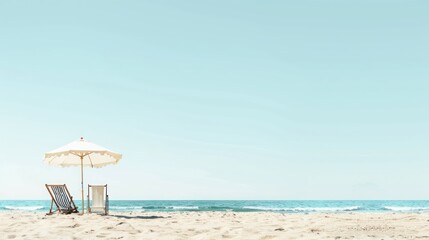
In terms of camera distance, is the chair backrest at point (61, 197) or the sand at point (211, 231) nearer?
the sand at point (211, 231)

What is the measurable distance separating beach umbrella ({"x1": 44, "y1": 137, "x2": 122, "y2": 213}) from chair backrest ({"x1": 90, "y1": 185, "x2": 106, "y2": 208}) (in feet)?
1.32

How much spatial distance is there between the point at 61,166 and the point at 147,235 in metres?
7.49

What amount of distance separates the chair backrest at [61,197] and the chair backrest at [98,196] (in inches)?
22.0

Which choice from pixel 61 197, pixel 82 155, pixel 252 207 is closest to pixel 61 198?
pixel 61 197

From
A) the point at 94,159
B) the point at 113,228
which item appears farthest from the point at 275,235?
the point at 94,159

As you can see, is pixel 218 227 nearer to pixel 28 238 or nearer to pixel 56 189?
pixel 28 238

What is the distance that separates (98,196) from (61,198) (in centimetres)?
96

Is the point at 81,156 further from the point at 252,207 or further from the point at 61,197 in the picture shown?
the point at 252,207

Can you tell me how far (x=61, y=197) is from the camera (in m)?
12.0

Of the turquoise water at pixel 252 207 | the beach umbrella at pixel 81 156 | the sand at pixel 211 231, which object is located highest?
the beach umbrella at pixel 81 156

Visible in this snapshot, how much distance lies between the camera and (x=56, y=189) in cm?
1195

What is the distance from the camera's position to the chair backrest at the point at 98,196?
40.0ft

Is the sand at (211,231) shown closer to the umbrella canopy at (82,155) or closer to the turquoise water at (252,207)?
the umbrella canopy at (82,155)

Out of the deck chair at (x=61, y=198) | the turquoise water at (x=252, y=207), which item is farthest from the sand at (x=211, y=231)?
the turquoise water at (x=252, y=207)
